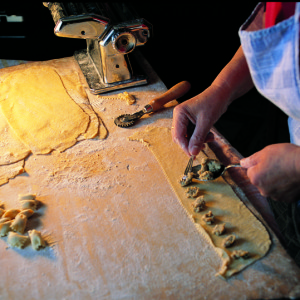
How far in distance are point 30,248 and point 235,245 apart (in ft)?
2.20

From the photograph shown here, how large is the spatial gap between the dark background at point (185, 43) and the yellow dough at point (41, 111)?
55 centimetres

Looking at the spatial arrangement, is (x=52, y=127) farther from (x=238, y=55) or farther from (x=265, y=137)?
(x=265, y=137)

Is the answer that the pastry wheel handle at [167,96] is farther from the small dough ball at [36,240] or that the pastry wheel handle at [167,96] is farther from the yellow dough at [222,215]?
the small dough ball at [36,240]

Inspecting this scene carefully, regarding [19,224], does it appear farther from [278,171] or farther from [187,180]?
[278,171]

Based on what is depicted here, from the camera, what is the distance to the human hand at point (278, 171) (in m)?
0.92

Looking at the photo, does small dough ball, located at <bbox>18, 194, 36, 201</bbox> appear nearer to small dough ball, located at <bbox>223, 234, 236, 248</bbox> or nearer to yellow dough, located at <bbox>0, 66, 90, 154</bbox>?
yellow dough, located at <bbox>0, 66, 90, 154</bbox>

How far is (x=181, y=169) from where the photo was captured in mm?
1276

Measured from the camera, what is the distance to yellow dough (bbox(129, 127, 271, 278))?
97 cm

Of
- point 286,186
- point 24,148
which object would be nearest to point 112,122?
point 24,148

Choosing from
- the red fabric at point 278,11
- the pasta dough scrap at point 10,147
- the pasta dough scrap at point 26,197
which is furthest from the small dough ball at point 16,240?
the red fabric at point 278,11

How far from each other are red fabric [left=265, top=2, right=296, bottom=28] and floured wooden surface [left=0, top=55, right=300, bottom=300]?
67cm

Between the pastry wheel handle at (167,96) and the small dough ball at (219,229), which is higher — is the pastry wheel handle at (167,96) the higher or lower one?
the higher one

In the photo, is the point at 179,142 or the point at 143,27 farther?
the point at 143,27

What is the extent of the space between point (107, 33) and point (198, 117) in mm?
696
